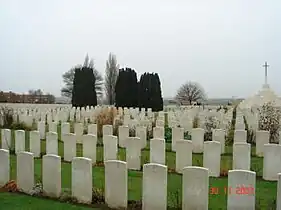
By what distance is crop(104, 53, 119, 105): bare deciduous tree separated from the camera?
4675cm

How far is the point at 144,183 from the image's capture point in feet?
15.7

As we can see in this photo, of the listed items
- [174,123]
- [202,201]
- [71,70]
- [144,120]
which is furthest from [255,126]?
[71,70]

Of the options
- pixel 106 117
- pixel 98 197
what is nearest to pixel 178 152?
pixel 98 197

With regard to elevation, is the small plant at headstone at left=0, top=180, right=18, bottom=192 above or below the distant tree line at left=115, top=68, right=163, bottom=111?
below

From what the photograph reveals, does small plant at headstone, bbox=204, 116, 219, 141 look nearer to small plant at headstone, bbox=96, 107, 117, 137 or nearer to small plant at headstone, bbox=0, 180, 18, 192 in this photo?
small plant at headstone, bbox=96, 107, 117, 137

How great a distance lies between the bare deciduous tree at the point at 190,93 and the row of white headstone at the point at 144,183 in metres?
45.2

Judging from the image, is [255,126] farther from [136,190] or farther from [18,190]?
[18,190]

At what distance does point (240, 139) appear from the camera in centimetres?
889

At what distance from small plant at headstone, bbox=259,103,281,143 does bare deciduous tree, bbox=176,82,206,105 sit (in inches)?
1483

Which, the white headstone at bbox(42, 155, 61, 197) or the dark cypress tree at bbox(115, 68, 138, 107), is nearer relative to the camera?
the white headstone at bbox(42, 155, 61, 197)

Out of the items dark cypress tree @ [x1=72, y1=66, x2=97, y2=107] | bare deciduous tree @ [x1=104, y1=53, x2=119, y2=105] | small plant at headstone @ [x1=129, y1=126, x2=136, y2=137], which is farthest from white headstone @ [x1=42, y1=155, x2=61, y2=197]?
bare deciduous tree @ [x1=104, y1=53, x2=119, y2=105]

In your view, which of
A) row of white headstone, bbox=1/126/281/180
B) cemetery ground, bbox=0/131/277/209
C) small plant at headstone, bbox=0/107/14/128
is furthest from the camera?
small plant at headstone, bbox=0/107/14/128

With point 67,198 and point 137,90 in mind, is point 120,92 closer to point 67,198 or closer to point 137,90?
point 137,90

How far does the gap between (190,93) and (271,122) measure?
1619 inches
